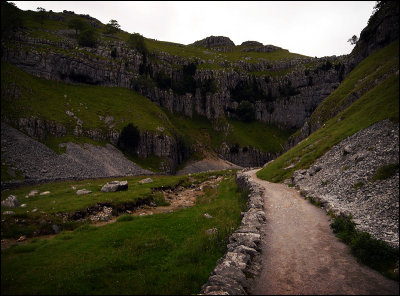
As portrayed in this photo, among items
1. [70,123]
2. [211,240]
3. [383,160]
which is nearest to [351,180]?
[383,160]

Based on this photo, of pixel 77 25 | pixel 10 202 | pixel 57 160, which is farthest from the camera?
pixel 77 25

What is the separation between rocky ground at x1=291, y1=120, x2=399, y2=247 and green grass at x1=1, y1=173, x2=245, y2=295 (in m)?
10.4

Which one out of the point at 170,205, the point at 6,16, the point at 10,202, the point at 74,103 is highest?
the point at 74,103

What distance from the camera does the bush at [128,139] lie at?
95.5 m

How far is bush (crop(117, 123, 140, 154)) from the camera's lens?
95.5 metres

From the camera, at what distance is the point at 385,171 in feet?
66.6

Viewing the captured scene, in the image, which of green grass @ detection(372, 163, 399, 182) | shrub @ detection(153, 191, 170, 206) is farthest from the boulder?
green grass @ detection(372, 163, 399, 182)

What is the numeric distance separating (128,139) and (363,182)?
289 ft

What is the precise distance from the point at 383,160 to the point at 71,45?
148451mm

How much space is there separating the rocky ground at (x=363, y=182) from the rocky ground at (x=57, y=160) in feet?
199

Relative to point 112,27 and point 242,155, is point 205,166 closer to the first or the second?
point 242,155

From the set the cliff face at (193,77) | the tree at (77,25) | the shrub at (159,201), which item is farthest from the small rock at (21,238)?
the tree at (77,25)

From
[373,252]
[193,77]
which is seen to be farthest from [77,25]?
[373,252]

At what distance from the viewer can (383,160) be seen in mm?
22047
